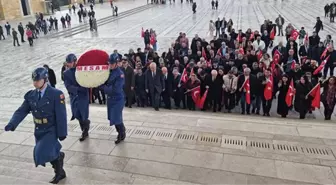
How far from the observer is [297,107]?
8062 mm


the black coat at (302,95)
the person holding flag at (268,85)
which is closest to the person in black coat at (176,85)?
the person holding flag at (268,85)

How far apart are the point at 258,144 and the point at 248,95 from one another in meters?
2.80

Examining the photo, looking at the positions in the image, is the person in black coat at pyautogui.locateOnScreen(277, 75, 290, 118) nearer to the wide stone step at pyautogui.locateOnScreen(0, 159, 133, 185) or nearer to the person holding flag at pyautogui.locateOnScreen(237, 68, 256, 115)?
the person holding flag at pyautogui.locateOnScreen(237, 68, 256, 115)

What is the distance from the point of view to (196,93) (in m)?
8.57

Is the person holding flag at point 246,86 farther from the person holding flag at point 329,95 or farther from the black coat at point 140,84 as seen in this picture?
the black coat at point 140,84

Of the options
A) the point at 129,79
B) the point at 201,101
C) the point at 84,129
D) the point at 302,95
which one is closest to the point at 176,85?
the point at 201,101

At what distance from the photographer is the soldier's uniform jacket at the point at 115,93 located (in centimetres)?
539

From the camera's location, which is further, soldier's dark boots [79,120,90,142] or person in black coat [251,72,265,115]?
person in black coat [251,72,265,115]

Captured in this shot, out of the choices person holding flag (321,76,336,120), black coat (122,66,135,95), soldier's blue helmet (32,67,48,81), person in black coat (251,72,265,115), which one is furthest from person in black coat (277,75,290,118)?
soldier's blue helmet (32,67,48,81)

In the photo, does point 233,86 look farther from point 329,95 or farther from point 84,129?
point 84,129

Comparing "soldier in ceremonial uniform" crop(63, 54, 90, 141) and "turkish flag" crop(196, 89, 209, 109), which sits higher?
"soldier in ceremonial uniform" crop(63, 54, 90, 141)

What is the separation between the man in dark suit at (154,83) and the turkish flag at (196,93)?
34.0 inches

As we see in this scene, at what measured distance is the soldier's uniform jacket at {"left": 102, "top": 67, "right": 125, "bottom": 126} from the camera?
17.7 ft

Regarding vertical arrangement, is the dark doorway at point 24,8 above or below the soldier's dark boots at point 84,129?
above
